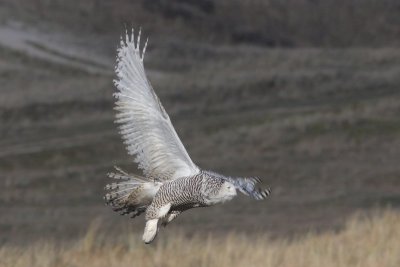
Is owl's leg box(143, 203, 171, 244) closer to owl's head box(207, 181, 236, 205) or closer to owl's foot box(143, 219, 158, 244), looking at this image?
owl's foot box(143, 219, 158, 244)

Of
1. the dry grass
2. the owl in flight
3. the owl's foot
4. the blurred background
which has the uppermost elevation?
the owl in flight

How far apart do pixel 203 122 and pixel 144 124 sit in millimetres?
24336

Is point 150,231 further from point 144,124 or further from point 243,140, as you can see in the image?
point 243,140

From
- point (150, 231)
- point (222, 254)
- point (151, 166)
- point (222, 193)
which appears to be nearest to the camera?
point (222, 193)

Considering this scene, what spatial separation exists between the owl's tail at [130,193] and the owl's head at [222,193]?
576 mm

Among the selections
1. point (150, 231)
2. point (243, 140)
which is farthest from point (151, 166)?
point (243, 140)

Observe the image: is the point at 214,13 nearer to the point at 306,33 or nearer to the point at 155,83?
the point at 306,33

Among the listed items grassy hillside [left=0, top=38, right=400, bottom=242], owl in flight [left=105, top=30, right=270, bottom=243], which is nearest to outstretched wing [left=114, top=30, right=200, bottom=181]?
owl in flight [left=105, top=30, right=270, bottom=243]

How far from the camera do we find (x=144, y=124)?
26.0 ft

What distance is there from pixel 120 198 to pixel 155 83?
117 ft

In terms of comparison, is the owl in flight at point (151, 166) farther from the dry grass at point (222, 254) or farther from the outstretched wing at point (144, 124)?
the dry grass at point (222, 254)

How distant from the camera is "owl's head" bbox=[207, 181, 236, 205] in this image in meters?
7.15

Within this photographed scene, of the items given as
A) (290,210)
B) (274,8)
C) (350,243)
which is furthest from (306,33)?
(350,243)

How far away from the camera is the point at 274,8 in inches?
3378
